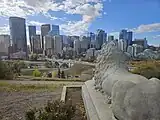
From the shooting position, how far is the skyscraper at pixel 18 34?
32844 mm

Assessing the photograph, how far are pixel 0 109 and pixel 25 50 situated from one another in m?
30.4

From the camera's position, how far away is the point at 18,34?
33469mm

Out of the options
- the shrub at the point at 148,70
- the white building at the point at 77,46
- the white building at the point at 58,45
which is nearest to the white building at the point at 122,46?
the shrub at the point at 148,70

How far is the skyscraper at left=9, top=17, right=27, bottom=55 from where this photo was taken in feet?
108

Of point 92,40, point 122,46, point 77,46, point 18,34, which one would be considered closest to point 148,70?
point 122,46

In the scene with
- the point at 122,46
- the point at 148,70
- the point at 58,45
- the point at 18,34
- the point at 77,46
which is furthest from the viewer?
the point at 58,45

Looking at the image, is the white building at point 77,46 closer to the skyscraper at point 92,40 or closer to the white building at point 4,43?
the skyscraper at point 92,40

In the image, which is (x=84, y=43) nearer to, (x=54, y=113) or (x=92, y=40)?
(x=92, y=40)

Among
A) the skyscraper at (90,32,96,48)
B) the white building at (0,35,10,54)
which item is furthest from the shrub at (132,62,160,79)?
the white building at (0,35,10,54)

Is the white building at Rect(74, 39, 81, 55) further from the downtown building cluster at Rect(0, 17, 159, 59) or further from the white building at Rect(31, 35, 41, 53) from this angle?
the white building at Rect(31, 35, 41, 53)

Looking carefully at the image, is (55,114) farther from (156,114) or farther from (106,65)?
(106,65)

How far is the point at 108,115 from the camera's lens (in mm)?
2908

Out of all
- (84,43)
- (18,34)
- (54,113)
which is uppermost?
(18,34)

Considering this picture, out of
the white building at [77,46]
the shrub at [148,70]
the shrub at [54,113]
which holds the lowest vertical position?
the shrub at [148,70]
